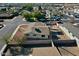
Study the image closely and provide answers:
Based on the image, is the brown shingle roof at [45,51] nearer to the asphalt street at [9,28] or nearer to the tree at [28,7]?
the asphalt street at [9,28]

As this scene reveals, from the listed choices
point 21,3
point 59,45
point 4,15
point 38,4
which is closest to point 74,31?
point 59,45

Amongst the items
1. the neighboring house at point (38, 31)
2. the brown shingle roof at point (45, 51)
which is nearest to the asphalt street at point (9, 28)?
the neighboring house at point (38, 31)

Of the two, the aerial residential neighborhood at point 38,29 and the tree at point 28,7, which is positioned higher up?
the tree at point 28,7

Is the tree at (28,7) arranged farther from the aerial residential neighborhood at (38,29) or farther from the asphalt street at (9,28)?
the asphalt street at (9,28)

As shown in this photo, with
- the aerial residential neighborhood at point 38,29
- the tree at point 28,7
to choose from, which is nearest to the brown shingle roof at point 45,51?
the aerial residential neighborhood at point 38,29

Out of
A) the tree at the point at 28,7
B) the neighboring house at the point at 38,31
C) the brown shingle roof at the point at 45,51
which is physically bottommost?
the brown shingle roof at the point at 45,51

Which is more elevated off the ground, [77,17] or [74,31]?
[77,17]

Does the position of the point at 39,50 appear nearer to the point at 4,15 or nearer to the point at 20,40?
the point at 20,40

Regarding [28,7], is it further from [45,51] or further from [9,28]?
[45,51]
